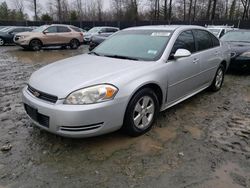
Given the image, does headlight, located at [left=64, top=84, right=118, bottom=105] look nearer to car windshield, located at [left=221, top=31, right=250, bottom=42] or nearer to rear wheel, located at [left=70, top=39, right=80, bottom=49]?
car windshield, located at [left=221, top=31, right=250, bottom=42]

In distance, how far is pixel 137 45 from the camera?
12.2ft

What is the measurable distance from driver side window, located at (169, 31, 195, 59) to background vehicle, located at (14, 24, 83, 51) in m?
10.9

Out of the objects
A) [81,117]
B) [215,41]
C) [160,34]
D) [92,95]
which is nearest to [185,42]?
[160,34]

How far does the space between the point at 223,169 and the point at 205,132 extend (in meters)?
0.87

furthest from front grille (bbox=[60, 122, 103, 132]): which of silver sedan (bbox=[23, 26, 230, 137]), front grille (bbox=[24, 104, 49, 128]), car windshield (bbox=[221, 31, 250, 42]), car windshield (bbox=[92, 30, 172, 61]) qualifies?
car windshield (bbox=[221, 31, 250, 42])

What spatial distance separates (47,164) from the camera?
259 centimetres

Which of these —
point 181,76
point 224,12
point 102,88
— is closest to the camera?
point 102,88

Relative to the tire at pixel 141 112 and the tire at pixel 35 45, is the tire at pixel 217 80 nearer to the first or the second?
the tire at pixel 141 112

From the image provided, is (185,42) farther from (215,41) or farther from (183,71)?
(215,41)

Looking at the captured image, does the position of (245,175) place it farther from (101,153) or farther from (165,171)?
(101,153)

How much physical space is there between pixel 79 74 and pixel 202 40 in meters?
2.66

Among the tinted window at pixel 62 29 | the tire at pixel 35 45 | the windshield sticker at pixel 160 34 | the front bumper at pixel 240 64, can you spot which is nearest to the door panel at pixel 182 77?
the windshield sticker at pixel 160 34

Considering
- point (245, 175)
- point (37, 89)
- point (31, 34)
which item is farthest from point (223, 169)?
point (31, 34)

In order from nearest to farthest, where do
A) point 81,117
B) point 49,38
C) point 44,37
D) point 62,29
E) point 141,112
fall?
point 81,117
point 141,112
point 44,37
point 49,38
point 62,29
